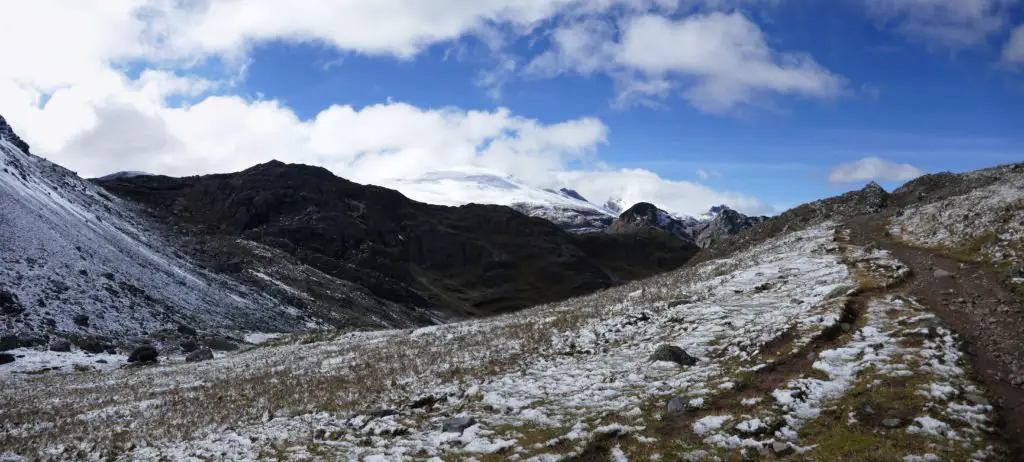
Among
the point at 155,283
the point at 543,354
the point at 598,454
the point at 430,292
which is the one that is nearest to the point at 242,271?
the point at 155,283

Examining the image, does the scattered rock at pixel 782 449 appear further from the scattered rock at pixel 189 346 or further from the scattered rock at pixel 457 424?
the scattered rock at pixel 189 346

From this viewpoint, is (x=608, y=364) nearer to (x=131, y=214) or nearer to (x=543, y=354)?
(x=543, y=354)

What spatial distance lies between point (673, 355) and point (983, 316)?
10.2m

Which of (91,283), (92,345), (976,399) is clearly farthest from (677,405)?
(91,283)

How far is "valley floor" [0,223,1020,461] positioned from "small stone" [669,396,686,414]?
0.04 m

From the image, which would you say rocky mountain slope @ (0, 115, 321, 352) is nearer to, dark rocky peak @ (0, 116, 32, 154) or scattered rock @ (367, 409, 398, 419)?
dark rocky peak @ (0, 116, 32, 154)

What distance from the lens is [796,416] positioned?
13.1 meters

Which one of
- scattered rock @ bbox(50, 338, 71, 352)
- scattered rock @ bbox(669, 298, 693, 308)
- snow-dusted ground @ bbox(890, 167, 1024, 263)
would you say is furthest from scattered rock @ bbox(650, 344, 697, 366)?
scattered rock @ bbox(50, 338, 71, 352)

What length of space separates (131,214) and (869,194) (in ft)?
445

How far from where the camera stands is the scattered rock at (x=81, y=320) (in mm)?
49750

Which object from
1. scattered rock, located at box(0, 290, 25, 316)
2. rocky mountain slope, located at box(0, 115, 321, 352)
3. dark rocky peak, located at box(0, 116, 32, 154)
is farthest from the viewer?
dark rocky peak, located at box(0, 116, 32, 154)

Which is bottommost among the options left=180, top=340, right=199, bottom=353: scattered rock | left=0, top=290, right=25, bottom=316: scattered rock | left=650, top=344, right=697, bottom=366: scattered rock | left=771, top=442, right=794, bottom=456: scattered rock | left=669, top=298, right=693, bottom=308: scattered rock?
left=180, top=340, right=199, bottom=353: scattered rock

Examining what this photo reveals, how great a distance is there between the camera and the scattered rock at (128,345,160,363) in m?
43.9

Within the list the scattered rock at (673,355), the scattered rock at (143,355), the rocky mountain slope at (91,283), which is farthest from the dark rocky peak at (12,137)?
the scattered rock at (673,355)
